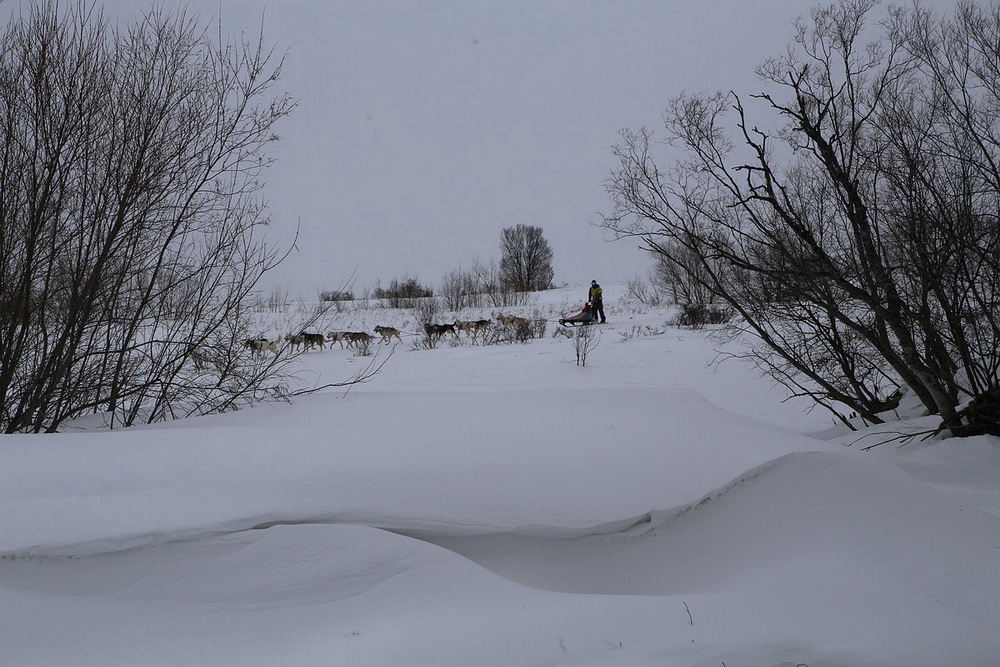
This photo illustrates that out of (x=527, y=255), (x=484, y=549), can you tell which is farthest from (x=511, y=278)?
(x=484, y=549)

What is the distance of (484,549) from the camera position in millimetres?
2100

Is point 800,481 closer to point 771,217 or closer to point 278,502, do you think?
point 278,502

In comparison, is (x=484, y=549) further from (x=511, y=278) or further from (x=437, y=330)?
(x=511, y=278)

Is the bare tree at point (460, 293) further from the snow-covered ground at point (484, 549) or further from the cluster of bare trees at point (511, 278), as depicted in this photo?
the snow-covered ground at point (484, 549)

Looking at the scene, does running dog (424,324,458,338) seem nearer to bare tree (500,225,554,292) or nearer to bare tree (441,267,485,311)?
bare tree (441,267,485,311)

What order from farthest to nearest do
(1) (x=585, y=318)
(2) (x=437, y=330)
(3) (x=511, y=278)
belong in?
(3) (x=511, y=278)
(1) (x=585, y=318)
(2) (x=437, y=330)


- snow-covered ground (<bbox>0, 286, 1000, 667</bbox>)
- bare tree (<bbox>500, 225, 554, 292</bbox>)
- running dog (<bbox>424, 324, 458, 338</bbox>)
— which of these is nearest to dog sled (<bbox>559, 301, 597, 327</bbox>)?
running dog (<bbox>424, 324, 458, 338</bbox>)

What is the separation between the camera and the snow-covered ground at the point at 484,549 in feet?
5.32

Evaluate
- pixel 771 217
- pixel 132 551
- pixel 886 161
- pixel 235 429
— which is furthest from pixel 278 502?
pixel 886 161

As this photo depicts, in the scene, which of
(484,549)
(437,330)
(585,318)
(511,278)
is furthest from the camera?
(511,278)

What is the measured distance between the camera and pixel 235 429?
Answer: 2814mm

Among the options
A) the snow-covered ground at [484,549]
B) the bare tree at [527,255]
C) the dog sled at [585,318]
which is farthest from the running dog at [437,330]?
the bare tree at [527,255]

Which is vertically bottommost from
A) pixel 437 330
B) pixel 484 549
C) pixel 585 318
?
pixel 484 549

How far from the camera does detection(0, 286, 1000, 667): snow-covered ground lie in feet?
5.32
